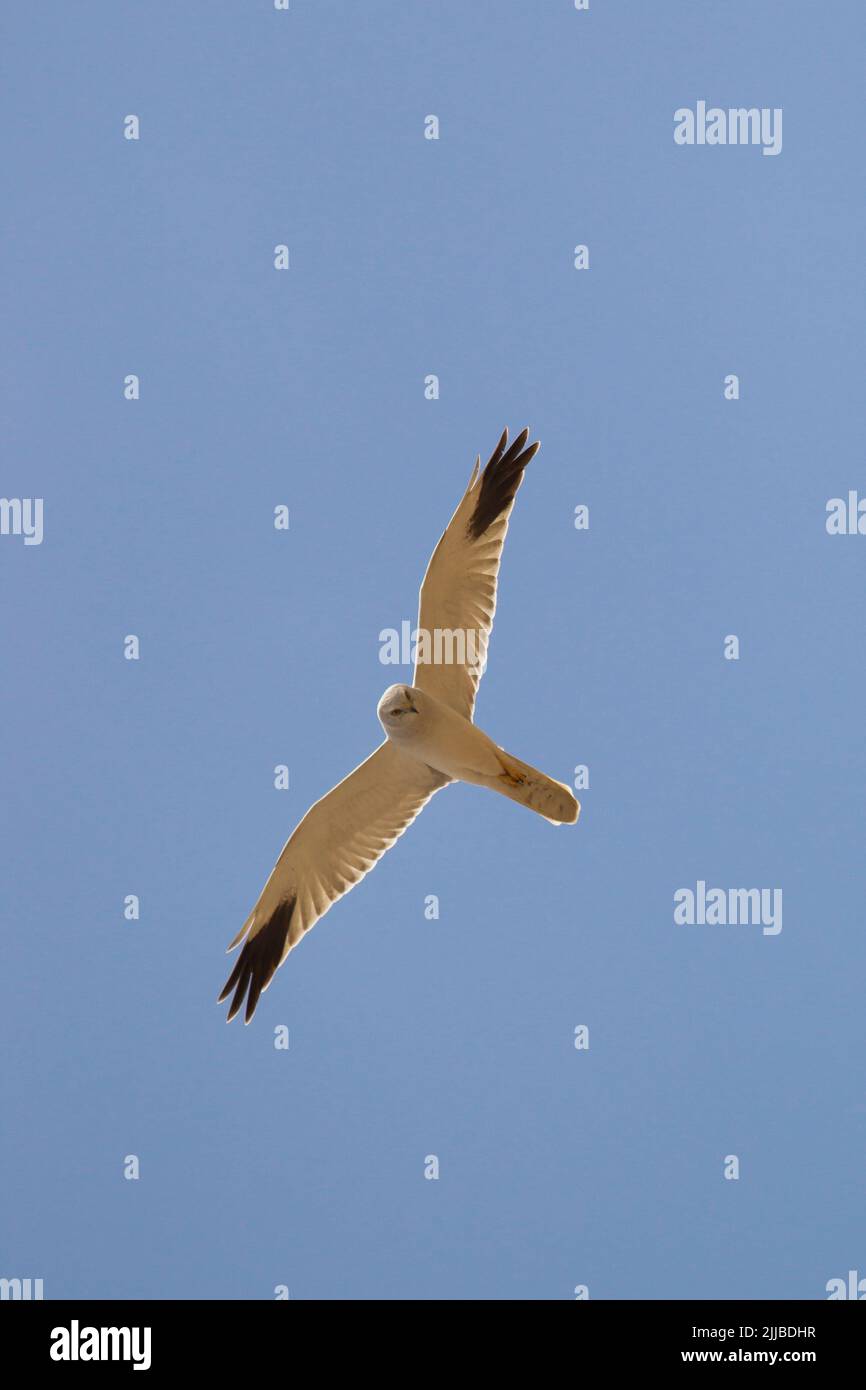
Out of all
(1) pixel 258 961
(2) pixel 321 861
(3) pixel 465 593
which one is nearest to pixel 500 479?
(3) pixel 465 593

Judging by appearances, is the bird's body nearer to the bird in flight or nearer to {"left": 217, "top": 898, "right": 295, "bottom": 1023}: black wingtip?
the bird in flight

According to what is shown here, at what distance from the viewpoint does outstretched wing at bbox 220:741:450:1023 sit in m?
8.84

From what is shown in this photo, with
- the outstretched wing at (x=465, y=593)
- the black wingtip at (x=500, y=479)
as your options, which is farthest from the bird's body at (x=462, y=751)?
the black wingtip at (x=500, y=479)

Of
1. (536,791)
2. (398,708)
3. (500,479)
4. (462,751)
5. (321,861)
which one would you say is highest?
(500,479)

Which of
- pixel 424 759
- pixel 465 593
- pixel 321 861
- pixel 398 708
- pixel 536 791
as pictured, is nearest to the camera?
pixel 536 791

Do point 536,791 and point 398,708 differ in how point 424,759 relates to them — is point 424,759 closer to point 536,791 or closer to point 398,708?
point 398,708

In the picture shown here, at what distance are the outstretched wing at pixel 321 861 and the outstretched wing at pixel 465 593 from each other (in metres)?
0.55

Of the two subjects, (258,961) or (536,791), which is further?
(258,961)

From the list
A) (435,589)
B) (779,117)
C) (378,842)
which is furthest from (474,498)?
(779,117)

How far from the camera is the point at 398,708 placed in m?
8.18

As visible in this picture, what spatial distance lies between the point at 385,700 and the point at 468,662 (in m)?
0.70

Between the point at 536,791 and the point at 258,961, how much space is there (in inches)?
83.2

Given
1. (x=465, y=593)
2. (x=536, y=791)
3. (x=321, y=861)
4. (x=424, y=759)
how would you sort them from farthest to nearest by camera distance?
(x=321, y=861)
(x=465, y=593)
(x=424, y=759)
(x=536, y=791)

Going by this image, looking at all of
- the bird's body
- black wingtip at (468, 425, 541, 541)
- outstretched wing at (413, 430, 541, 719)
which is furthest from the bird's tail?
black wingtip at (468, 425, 541, 541)
